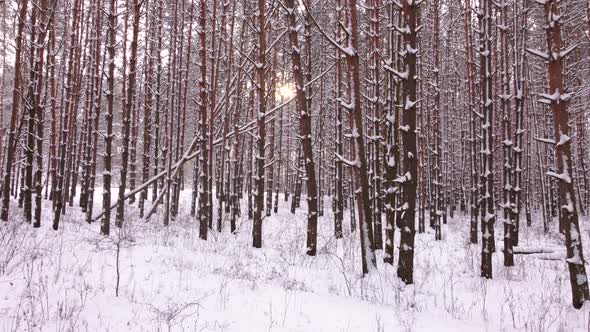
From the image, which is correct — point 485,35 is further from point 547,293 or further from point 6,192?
point 6,192

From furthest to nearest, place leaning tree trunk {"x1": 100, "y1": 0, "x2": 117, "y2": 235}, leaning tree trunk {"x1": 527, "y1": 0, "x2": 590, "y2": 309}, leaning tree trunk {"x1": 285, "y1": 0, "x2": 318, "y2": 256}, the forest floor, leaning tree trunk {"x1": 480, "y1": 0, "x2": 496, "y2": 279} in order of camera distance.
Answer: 1. leaning tree trunk {"x1": 100, "y1": 0, "x2": 117, "y2": 235}
2. leaning tree trunk {"x1": 285, "y1": 0, "x2": 318, "y2": 256}
3. leaning tree trunk {"x1": 480, "y1": 0, "x2": 496, "y2": 279}
4. leaning tree trunk {"x1": 527, "y1": 0, "x2": 590, "y2": 309}
5. the forest floor

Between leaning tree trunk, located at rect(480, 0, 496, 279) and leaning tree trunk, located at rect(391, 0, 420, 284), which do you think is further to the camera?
leaning tree trunk, located at rect(480, 0, 496, 279)

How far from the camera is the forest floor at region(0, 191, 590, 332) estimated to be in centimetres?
411

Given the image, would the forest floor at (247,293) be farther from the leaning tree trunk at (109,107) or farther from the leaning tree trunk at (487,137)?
the leaning tree trunk at (109,107)

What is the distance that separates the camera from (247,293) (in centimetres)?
517

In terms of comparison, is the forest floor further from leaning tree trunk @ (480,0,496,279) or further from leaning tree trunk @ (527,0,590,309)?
leaning tree trunk @ (480,0,496,279)

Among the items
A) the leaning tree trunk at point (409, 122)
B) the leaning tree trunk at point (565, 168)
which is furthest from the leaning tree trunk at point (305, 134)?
the leaning tree trunk at point (565, 168)

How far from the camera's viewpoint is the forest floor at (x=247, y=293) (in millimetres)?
4113

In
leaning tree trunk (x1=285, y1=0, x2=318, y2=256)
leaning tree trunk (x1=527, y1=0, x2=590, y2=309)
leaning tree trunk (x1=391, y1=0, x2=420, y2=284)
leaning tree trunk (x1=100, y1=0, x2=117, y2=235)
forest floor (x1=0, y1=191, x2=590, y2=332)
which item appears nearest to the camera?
forest floor (x1=0, y1=191, x2=590, y2=332)

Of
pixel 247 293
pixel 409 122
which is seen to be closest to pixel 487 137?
pixel 409 122

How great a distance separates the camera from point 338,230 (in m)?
12.5

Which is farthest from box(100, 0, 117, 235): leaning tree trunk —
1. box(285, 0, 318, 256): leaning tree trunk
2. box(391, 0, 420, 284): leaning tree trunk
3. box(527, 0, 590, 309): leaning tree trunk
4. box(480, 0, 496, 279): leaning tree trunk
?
box(527, 0, 590, 309): leaning tree trunk

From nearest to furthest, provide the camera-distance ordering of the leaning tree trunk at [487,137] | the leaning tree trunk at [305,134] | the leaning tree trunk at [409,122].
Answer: the leaning tree trunk at [409,122] < the leaning tree trunk at [487,137] < the leaning tree trunk at [305,134]

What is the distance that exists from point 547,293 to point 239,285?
5.23m
